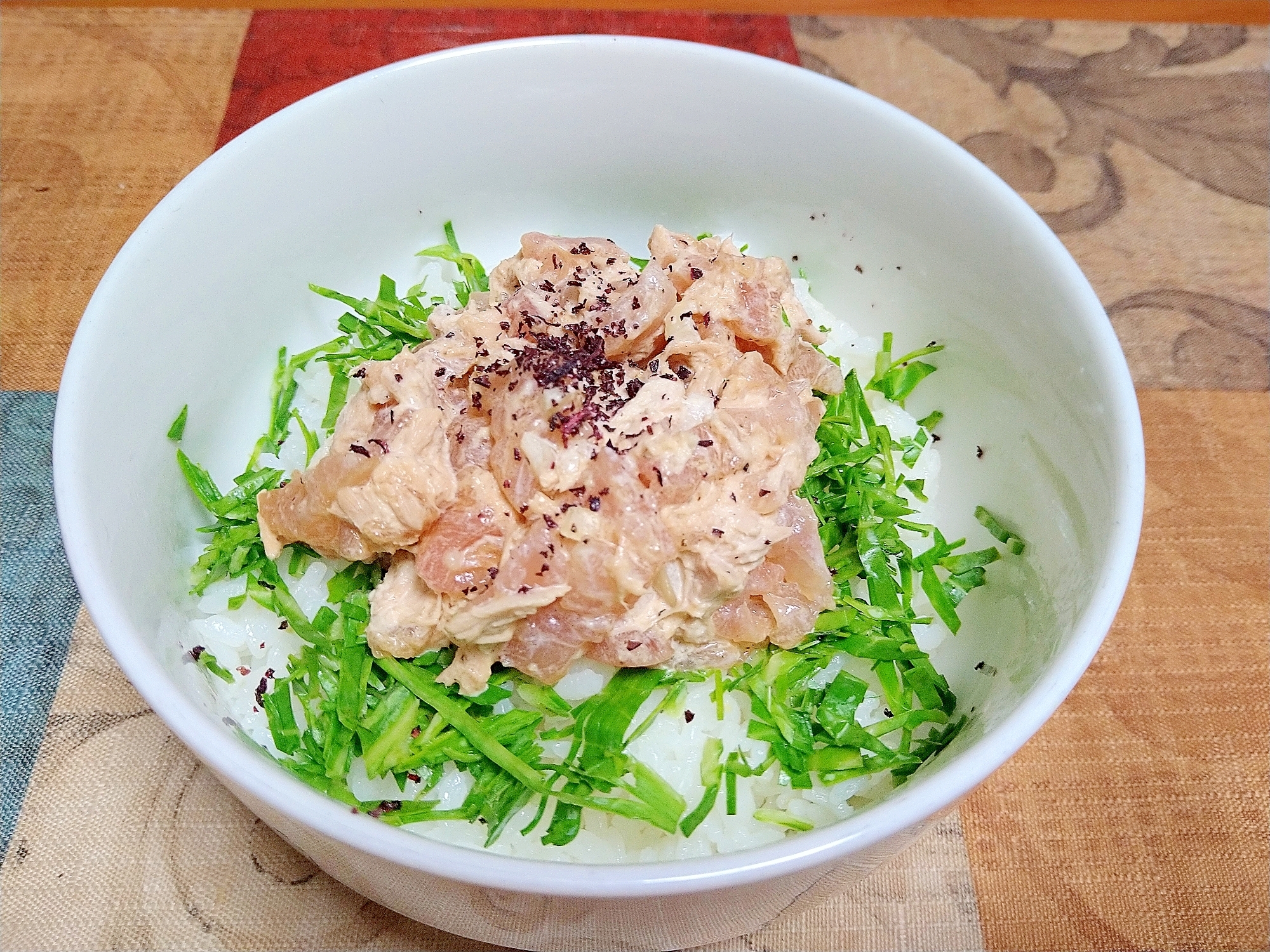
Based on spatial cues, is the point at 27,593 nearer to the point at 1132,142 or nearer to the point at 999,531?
the point at 999,531

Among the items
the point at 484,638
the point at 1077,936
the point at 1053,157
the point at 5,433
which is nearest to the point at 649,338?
the point at 484,638

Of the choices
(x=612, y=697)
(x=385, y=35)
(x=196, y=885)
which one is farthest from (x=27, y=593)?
(x=385, y=35)

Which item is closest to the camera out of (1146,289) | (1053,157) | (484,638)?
(484,638)

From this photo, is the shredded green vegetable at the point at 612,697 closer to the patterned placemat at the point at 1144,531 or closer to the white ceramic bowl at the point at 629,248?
the white ceramic bowl at the point at 629,248

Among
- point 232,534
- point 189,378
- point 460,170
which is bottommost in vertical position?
point 232,534

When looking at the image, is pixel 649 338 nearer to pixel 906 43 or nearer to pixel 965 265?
pixel 965 265
